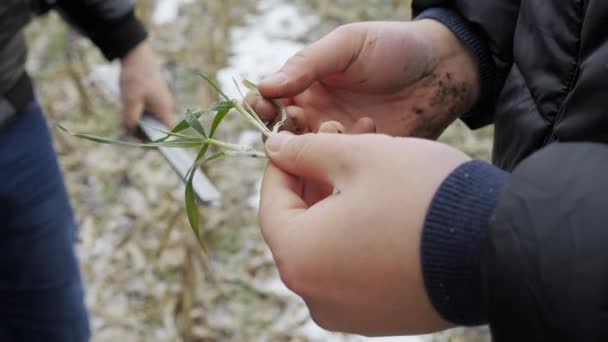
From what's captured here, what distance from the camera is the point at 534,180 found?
2.05 ft

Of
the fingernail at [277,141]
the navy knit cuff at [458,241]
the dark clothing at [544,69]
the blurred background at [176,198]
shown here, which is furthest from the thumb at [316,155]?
the blurred background at [176,198]

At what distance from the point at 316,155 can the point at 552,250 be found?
0.30 metres

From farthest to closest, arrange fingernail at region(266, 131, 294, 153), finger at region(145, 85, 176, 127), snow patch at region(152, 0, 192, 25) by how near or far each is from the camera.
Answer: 1. snow patch at region(152, 0, 192, 25)
2. finger at region(145, 85, 176, 127)
3. fingernail at region(266, 131, 294, 153)

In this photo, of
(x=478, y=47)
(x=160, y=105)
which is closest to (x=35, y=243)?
(x=160, y=105)

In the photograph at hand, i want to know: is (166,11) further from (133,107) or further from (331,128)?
(331,128)

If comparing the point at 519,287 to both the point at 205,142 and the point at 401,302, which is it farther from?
the point at 205,142

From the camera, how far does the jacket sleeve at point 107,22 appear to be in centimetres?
163

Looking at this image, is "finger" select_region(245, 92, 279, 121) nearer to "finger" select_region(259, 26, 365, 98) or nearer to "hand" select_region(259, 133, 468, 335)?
"finger" select_region(259, 26, 365, 98)

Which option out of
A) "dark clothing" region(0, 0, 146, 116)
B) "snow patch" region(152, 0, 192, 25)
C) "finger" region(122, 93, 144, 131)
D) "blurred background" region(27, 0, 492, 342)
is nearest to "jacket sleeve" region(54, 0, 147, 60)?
"dark clothing" region(0, 0, 146, 116)

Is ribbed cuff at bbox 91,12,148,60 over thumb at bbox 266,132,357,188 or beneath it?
beneath

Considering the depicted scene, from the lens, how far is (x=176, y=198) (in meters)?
2.43

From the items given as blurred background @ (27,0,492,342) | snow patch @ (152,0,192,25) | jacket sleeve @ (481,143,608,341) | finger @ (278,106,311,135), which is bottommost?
blurred background @ (27,0,492,342)

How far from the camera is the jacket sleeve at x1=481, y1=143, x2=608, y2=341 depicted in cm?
57

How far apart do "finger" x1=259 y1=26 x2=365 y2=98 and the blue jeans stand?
751 mm
